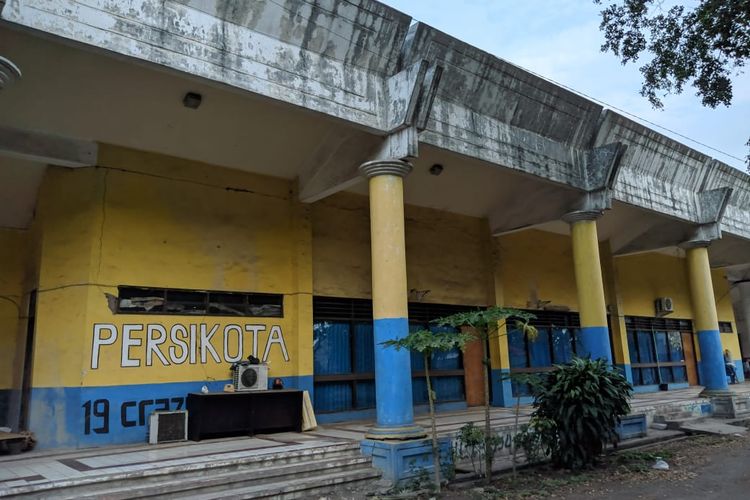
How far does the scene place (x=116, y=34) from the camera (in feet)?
21.1

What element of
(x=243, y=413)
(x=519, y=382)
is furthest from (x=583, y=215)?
(x=243, y=413)

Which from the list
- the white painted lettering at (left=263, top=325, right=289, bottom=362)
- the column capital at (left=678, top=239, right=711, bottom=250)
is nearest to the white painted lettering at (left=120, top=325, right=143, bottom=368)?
the white painted lettering at (left=263, top=325, right=289, bottom=362)

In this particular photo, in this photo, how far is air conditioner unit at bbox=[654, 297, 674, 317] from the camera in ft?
61.3

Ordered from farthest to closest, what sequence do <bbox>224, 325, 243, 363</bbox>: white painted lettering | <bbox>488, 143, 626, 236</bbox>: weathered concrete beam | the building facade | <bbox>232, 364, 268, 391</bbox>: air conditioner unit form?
<bbox>488, 143, 626, 236</bbox>: weathered concrete beam, <bbox>224, 325, 243, 363</bbox>: white painted lettering, <bbox>232, 364, 268, 391</bbox>: air conditioner unit, the building facade

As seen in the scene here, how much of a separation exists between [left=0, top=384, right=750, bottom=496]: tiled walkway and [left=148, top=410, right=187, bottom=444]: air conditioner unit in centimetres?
27

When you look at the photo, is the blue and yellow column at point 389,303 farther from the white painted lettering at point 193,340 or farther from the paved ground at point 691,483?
the white painted lettering at point 193,340

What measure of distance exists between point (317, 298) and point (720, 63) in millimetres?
7623

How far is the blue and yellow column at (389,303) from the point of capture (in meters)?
8.01

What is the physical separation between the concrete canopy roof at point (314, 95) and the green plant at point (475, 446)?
405 cm

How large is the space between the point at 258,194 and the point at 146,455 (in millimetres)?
4877

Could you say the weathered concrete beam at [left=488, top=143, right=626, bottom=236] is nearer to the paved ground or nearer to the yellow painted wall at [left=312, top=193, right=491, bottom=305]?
the yellow painted wall at [left=312, top=193, right=491, bottom=305]

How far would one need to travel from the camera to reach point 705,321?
571 inches

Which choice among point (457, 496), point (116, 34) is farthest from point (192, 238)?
point (457, 496)

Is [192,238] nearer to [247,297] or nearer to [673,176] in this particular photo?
[247,297]
